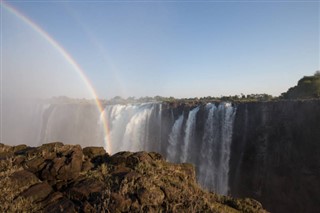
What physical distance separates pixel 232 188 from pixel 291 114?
10422 millimetres

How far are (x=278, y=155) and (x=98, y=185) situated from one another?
26403 mm

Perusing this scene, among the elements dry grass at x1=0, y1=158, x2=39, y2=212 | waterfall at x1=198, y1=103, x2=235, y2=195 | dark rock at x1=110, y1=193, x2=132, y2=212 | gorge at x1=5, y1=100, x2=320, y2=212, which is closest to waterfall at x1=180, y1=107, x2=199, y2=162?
gorge at x1=5, y1=100, x2=320, y2=212

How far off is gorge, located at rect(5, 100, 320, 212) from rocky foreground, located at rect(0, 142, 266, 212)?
72.4 feet

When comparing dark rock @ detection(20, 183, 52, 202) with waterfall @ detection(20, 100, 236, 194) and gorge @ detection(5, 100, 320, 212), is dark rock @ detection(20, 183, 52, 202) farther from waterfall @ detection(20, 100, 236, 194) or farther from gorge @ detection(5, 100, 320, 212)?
gorge @ detection(5, 100, 320, 212)

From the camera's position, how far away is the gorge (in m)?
27.3

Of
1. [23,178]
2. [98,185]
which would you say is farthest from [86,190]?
[23,178]

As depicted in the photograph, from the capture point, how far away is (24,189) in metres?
6.73

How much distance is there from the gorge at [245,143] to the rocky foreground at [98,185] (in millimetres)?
22071

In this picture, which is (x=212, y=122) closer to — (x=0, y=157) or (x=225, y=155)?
(x=225, y=155)

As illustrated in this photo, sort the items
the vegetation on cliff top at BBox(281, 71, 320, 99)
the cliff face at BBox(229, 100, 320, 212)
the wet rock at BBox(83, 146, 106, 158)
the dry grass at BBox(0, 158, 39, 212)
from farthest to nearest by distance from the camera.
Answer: the vegetation on cliff top at BBox(281, 71, 320, 99)
the cliff face at BBox(229, 100, 320, 212)
the wet rock at BBox(83, 146, 106, 158)
the dry grass at BBox(0, 158, 39, 212)

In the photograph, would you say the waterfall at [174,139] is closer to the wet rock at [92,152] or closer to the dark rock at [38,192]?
the wet rock at [92,152]

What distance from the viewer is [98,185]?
6875 mm

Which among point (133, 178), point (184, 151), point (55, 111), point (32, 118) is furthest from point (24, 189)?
point (32, 118)

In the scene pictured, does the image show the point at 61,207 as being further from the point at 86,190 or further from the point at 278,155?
the point at 278,155
